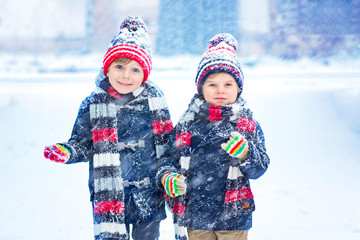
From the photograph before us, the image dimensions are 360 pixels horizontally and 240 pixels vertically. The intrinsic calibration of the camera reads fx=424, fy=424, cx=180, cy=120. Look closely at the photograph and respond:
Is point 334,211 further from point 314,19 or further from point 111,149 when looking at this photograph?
point 314,19

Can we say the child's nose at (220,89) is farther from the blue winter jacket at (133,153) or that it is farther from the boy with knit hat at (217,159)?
the blue winter jacket at (133,153)

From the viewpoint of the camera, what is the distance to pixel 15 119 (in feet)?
15.3

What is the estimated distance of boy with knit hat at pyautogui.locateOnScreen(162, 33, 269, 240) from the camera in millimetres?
1686

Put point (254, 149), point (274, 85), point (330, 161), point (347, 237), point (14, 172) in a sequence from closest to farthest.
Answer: point (254, 149) → point (347, 237) → point (14, 172) → point (330, 161) → point (274, 85)

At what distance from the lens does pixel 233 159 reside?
67.0 inches

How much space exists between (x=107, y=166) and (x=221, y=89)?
0.57m

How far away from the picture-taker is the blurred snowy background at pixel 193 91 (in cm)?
288

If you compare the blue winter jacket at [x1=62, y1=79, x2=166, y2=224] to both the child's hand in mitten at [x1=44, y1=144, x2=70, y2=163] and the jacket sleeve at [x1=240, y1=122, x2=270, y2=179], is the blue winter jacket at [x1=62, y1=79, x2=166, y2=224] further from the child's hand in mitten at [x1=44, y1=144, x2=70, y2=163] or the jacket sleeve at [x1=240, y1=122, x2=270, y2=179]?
the jacket sleeve at [x1=240, y1=122, x2=270, y2=179]

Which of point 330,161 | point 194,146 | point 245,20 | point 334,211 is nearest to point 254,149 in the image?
point 194,146

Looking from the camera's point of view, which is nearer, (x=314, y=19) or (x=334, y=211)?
(x=334, y=211)

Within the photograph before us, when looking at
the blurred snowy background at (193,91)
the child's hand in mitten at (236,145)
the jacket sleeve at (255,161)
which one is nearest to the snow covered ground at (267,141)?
the blurred snowy background at (193,91)

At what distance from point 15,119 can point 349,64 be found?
507 cm

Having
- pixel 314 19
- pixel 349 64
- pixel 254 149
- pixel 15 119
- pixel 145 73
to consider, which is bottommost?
pixel 254 149

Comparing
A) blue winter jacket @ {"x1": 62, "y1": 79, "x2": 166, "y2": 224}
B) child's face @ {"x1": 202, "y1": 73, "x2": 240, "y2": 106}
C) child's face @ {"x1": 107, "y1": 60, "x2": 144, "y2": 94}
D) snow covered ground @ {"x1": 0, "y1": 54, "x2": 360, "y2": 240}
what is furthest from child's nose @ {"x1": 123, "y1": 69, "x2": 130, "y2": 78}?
snow covered ground @ {"x1": 0, "y1": 54, "x2": 360, "y2": 240}
